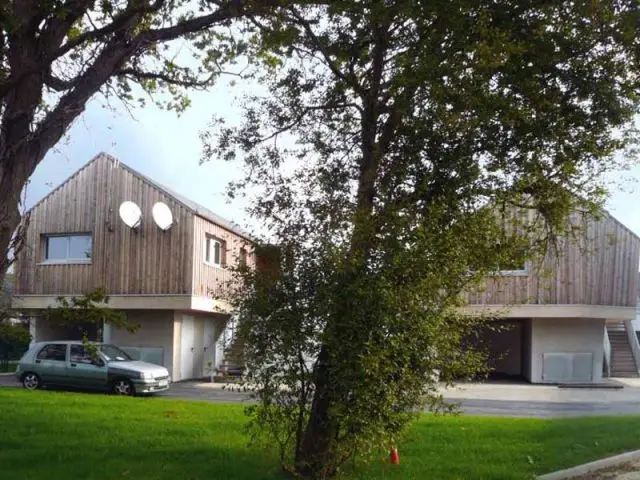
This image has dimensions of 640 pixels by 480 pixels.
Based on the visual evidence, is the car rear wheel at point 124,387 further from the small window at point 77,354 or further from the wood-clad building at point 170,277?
the wood-clad building at point 170,277

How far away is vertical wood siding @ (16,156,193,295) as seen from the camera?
2747 centimetres

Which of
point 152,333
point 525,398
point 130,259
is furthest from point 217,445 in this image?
point 130,259

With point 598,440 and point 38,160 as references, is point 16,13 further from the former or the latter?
point 598,440

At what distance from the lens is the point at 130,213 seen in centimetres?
2706

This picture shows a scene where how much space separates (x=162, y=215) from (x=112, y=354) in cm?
638

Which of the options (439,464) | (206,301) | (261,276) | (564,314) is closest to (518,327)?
(564,314)

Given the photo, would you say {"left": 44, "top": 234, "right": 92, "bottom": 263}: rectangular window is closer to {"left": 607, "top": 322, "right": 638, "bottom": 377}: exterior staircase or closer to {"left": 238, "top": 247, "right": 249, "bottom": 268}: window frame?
{"left": 238, "top": 247, "right": 249, "bottom": 268}: window frame

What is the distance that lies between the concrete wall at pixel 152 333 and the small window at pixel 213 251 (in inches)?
97.2

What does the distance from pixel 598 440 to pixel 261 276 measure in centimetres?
649

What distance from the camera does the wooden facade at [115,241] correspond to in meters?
27.4

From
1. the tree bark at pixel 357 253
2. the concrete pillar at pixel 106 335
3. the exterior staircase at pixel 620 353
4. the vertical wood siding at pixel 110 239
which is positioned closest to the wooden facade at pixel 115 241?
the vertical wood siding at pixel 110 239

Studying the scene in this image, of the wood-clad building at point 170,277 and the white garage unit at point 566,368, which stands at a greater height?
the wood-clad building at point 170,277

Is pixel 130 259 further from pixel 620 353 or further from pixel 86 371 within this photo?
pixel 620 353

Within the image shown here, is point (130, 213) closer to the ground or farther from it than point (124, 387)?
farther from it
